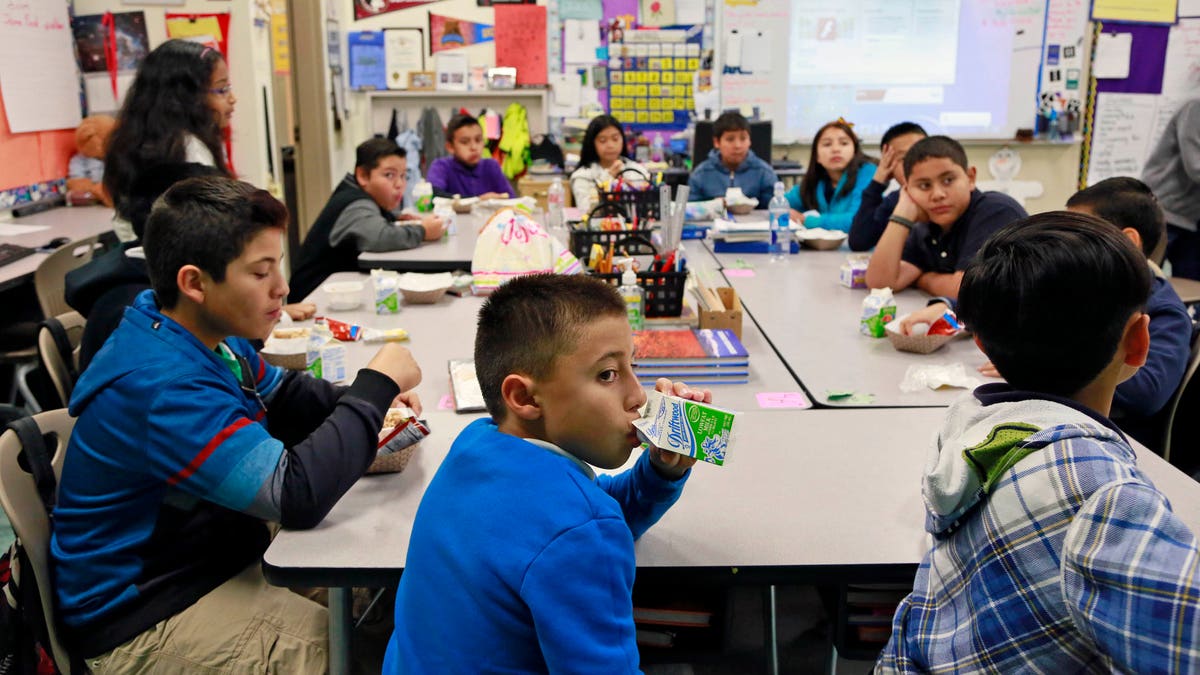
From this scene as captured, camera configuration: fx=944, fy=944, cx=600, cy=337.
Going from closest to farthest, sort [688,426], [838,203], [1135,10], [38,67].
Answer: [688,426]
[38,67]
[838,203]
[1135,10]

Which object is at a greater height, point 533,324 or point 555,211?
point 533,324

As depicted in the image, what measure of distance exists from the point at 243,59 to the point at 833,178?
3.00m

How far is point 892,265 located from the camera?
9.61 ft

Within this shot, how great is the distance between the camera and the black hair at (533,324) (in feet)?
3.70

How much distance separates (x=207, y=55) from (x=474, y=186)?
8.26ft

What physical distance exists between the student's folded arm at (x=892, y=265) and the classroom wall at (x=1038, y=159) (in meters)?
4.11

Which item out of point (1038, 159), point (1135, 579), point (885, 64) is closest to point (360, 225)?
point (1135, 579)

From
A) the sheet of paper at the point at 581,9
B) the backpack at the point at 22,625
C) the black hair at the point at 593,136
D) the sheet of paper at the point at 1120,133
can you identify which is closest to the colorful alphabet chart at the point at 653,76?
the sheet of paper at the point at 581,9

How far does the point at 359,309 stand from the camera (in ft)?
9.30

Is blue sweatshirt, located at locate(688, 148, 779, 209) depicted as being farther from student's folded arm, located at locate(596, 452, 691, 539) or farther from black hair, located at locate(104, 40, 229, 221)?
student's folded arm, located at locate(596, 452, 691, 539)

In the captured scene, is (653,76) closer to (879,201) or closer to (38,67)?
(879,201)

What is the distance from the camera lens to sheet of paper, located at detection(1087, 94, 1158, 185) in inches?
269

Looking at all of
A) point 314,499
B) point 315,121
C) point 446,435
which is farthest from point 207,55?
point 315,121

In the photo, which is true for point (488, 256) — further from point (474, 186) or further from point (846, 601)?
point (474, 186)
